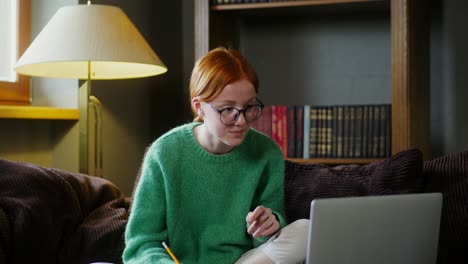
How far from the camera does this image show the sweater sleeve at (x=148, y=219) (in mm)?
1669

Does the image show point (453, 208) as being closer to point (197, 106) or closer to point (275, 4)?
point (197, 106)

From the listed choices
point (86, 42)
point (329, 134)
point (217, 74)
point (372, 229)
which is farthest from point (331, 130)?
point (372, 229)

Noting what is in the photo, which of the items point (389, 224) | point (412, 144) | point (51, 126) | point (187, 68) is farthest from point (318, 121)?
point (389, 224)

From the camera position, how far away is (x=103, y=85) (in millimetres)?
2834

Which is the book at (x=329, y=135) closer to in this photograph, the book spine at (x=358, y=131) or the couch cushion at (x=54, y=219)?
the book spine at (x=358, y=131)

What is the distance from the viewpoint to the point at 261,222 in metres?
1.57

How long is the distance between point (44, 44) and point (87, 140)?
0.35 m

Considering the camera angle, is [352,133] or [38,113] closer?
[38,113]

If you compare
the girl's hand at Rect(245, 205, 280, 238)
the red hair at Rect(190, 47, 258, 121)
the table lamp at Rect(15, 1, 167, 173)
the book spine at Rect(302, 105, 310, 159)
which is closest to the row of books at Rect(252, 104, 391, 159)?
the book spine at Rect(302, 105, 310, 159)

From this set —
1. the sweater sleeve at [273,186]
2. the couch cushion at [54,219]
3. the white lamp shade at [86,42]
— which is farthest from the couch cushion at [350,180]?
the white lamp shade at [86,42]

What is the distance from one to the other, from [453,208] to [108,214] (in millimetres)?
889

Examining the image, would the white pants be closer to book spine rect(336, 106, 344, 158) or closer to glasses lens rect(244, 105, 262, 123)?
glasses lens rect(244, 105, 262, 123)

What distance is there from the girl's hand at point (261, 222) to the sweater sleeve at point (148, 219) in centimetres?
21

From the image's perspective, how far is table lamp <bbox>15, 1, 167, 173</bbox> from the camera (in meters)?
2.21
